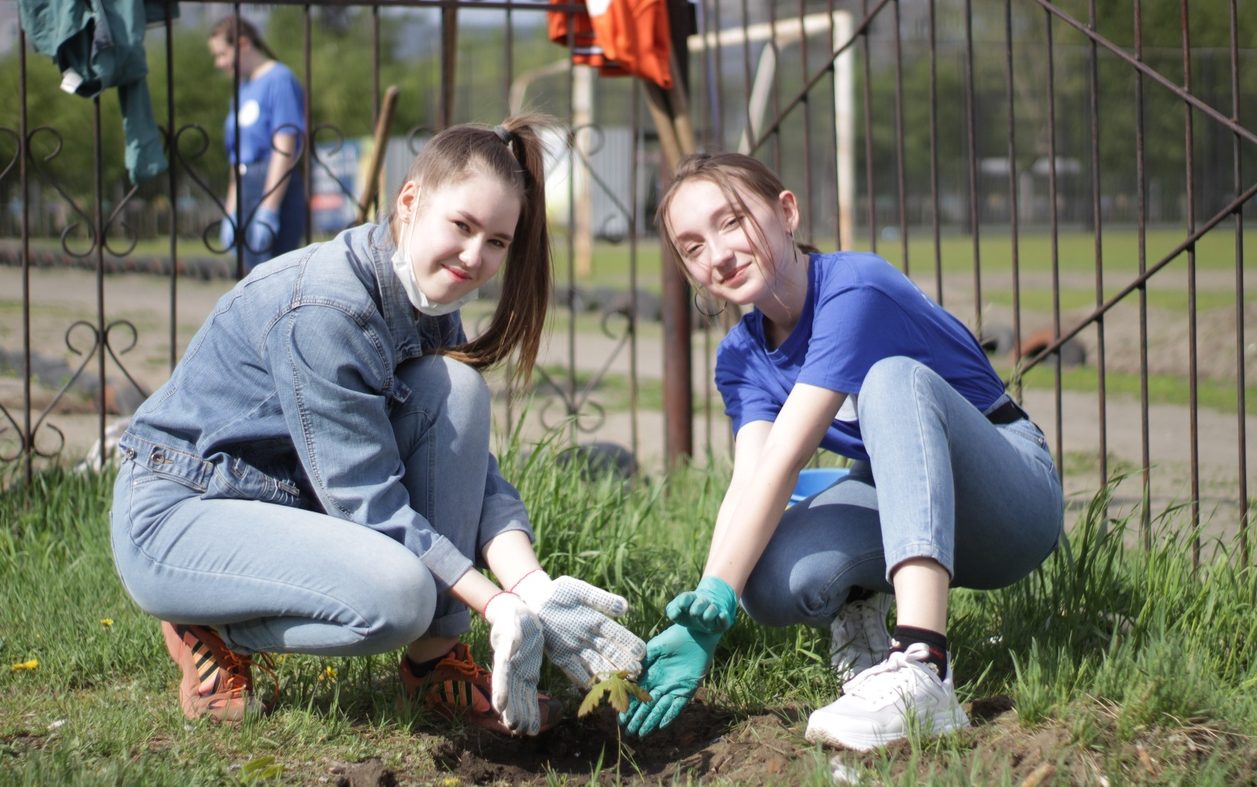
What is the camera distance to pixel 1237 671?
2.29m

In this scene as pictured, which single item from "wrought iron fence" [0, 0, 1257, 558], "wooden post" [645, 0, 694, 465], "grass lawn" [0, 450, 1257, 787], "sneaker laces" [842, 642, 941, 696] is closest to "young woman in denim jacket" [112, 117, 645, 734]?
"grass lawn" [0, 450, 1257, 787]

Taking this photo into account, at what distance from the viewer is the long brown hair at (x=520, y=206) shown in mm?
2162

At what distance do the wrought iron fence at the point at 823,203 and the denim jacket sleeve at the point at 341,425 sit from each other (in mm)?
746

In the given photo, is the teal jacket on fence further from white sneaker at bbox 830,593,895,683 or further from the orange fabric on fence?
white sneaker at bbox 830,593,895,683

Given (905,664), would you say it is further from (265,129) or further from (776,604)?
(265,129)

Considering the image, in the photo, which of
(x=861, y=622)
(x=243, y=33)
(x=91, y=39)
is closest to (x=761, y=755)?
(x=861, y=622)

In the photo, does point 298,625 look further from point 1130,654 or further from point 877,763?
point 1130,654

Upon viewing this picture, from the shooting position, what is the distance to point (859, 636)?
2.37 meters

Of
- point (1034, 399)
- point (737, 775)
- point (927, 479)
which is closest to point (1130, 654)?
point (927, 479)

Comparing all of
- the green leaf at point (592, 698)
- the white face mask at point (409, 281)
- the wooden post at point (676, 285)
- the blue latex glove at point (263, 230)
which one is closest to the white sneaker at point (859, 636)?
the green leaf at point (592, 698)

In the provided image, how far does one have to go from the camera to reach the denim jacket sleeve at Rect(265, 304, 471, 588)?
2061 millimetres

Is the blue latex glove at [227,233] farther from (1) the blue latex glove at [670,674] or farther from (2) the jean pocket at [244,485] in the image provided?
(1) the blue latex glove at [670,674]

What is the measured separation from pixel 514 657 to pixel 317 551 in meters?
0.40

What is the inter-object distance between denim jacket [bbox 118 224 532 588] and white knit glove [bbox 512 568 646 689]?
0.16 metres
